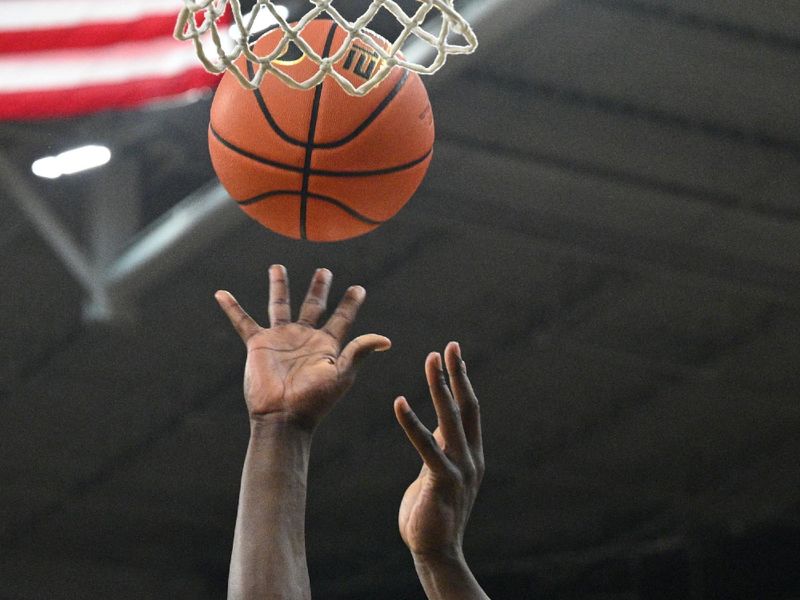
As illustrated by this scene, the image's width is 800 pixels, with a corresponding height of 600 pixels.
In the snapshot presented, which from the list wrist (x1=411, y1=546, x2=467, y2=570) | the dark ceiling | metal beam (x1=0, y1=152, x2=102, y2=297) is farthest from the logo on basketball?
metal beam (x1=0, y1=152, x2=102, y2=297)

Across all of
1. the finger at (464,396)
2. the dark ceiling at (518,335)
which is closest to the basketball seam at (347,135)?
the finger at (464,396)

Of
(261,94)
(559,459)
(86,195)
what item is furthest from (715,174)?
(261,94)

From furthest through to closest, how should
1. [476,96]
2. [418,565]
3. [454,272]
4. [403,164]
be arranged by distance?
[454,272]
[476,96]
[403,164]
[418,565]

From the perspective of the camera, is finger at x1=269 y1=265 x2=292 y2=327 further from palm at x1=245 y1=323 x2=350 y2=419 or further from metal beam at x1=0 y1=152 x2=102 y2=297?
metal beam at x1=0 y1=152 x2=102 y2=297

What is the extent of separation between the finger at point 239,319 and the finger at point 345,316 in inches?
5.4

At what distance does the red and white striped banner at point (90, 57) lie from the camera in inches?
249

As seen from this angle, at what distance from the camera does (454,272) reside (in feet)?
36.8

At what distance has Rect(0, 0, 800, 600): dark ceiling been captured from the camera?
29.7 feet

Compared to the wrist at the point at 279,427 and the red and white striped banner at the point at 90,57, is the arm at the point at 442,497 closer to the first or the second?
the wrist at the point at 279,427

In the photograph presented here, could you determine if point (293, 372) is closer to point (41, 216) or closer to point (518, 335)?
point (41, 216)

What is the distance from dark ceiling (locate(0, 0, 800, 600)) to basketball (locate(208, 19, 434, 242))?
3284mm

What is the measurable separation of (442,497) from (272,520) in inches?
11.2

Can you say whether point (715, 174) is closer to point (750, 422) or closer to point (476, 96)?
point (476, 96)

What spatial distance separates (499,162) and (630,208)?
110cm
